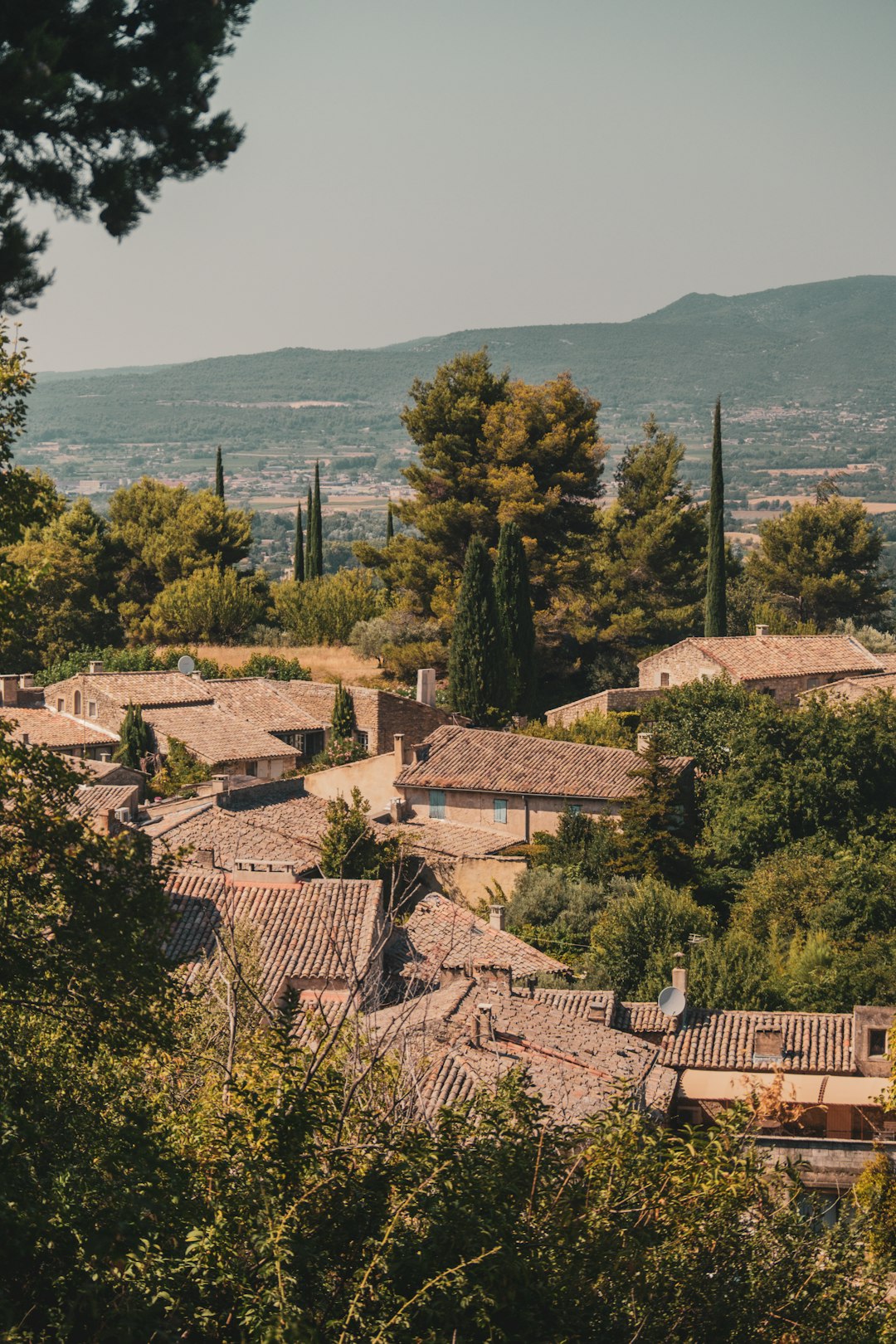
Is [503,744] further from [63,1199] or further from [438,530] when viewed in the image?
[63,1199]

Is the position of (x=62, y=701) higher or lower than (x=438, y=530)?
lower

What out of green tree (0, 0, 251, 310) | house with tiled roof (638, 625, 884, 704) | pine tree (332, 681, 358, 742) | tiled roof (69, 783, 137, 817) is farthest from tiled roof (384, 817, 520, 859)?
green tree (0, 0, 251, 310)

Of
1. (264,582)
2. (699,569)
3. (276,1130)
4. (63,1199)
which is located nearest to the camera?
(63,1199)

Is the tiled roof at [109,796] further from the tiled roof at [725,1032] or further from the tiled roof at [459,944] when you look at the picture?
the tiled roof at [725,1032]

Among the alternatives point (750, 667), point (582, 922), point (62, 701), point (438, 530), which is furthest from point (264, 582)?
point (582, 922)

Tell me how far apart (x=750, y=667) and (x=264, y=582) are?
20733mm

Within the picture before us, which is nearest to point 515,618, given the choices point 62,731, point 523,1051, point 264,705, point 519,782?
point 264,705

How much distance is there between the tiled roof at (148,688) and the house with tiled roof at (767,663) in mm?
10778

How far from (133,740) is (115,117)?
2912 cm

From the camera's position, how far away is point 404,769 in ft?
116

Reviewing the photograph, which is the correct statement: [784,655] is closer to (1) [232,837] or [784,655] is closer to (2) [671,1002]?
(1) [232,837]

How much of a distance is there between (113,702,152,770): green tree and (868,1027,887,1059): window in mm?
18924

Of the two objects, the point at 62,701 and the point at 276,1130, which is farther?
the point at 62,701

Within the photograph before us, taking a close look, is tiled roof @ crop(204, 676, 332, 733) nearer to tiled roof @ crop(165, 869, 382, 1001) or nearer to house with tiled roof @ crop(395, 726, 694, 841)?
house with tiled roof @ crop(395, 726, 694, 841)
